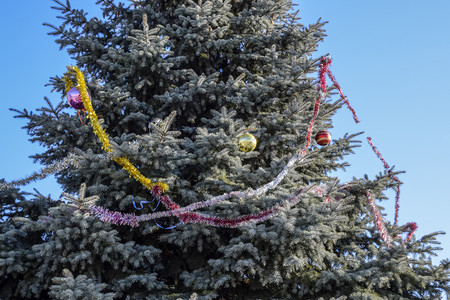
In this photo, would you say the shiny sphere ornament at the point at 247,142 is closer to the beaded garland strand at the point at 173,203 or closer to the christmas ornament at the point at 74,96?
the beaded garland strand at the point at 173,203

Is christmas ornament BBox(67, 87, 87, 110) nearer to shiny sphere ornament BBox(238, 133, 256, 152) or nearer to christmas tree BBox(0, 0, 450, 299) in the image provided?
christmas tree BBox(0, 0, 450, 299)

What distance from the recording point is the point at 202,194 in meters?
6.06

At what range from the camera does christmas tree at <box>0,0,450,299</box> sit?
512cm

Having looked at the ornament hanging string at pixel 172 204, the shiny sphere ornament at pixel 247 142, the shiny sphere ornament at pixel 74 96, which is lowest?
the ornament hanging string at pixel 172 204

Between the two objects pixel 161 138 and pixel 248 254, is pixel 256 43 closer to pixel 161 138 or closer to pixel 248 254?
pixel 161 138

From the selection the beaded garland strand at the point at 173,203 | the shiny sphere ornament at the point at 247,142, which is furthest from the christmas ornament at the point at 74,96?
the shiny sphere ornament at the point at 247,142

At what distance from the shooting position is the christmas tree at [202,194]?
5.12m

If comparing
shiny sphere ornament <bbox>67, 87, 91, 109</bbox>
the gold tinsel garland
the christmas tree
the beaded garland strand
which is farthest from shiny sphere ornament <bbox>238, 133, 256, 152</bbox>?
shiny sphere ornament <bbox>67, 87, 91, 109</bbox>

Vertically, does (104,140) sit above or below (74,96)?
below

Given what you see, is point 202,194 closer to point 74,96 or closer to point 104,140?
point 104,140

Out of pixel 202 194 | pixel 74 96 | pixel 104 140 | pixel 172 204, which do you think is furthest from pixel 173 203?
pixel 74 96

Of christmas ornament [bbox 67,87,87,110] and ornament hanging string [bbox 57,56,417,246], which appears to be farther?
christmas ornament [bbox 67,87,87,110]

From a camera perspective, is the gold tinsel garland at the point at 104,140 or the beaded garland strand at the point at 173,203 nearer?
the beaded garland strand at the point at 173,203

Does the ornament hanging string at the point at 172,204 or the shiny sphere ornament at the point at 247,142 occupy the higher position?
the shiny sphere ornament at the point at 247,142
